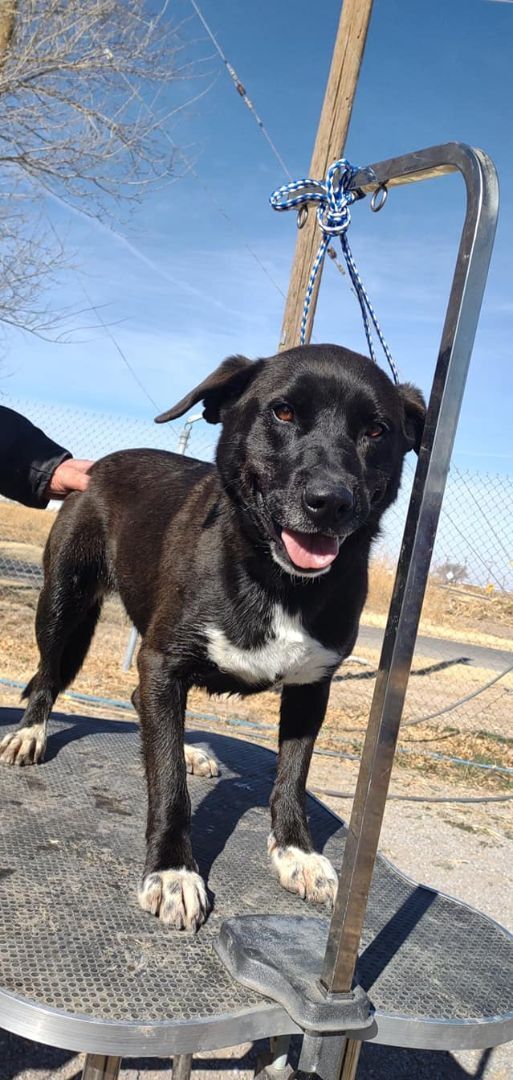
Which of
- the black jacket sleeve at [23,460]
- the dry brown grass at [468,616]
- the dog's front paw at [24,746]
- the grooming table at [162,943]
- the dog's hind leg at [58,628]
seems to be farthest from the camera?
the dry brown grass at [468,616]

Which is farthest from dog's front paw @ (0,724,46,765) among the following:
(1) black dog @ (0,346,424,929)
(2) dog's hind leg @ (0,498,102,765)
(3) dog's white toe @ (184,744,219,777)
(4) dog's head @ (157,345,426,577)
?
(4) dog's head @ (157,345,426,577)

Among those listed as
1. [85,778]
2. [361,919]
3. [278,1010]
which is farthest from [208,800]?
[361,919]

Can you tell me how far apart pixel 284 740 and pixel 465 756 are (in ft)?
15.0

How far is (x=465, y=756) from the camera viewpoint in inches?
254

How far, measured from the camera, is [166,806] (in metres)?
1.95

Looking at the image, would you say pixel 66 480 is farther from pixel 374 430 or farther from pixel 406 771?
pixel 406 771

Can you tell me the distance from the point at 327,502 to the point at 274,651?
59 cm

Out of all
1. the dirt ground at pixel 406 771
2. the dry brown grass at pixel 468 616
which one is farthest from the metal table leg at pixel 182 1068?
the dry brown grass at pixel 468 616

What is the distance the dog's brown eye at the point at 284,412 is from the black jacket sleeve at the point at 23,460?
4.46ft

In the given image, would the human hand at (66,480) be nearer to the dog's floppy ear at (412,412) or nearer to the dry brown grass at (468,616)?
the dog's floppy ear at (412,412)

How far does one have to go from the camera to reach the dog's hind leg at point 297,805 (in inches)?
82.2

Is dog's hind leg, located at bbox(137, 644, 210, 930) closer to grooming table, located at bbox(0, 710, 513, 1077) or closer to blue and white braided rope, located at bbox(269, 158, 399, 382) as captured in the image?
grooming table, located at bbox(0, 710, 513, 1077)

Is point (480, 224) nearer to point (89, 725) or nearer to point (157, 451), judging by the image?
point (157, 451)

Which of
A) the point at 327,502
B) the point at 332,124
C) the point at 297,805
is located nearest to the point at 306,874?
the point at 297,805
